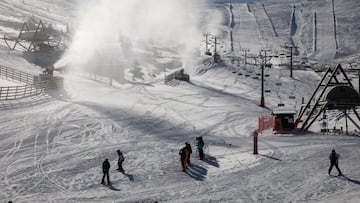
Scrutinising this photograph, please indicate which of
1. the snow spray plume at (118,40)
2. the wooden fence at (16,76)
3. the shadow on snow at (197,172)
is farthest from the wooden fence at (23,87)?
the shadow on snow at (197,172)

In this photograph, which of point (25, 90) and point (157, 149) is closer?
point (157, 149)

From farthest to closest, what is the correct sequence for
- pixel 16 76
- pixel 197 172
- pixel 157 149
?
pixel 16 76 < pixel 157 149 < pixel 197 172

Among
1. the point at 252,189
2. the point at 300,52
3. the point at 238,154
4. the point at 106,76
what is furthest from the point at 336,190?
the point at 300,52

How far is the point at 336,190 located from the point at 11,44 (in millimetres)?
68277

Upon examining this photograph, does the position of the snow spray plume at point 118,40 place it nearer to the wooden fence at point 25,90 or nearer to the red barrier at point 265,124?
the wooden fence at point 25,90

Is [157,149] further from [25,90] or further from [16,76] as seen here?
[16,76]

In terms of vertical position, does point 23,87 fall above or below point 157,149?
above

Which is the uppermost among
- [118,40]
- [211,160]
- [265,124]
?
[118,40]

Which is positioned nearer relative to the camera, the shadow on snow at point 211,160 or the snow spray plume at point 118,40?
the shadow on snow at point 211,160

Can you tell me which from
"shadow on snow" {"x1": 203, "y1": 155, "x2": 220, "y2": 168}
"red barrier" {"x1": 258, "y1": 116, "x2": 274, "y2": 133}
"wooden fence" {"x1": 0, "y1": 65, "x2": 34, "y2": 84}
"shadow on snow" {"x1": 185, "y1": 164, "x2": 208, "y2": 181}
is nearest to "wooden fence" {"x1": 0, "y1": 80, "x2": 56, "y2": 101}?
"wooden fence" {"x1": 0, "y1": 65, "x2": 34, "y2": 84}

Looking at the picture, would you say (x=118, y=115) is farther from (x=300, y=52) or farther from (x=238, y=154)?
(x=300, y=52)

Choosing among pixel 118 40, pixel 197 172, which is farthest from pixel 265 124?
pixel 118 40

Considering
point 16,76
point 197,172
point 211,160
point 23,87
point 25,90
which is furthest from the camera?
point 16,76

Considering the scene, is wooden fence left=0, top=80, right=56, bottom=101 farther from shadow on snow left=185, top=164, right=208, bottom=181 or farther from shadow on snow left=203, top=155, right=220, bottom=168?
shadow on snow left=185, top=164, right=208, bottom=181
